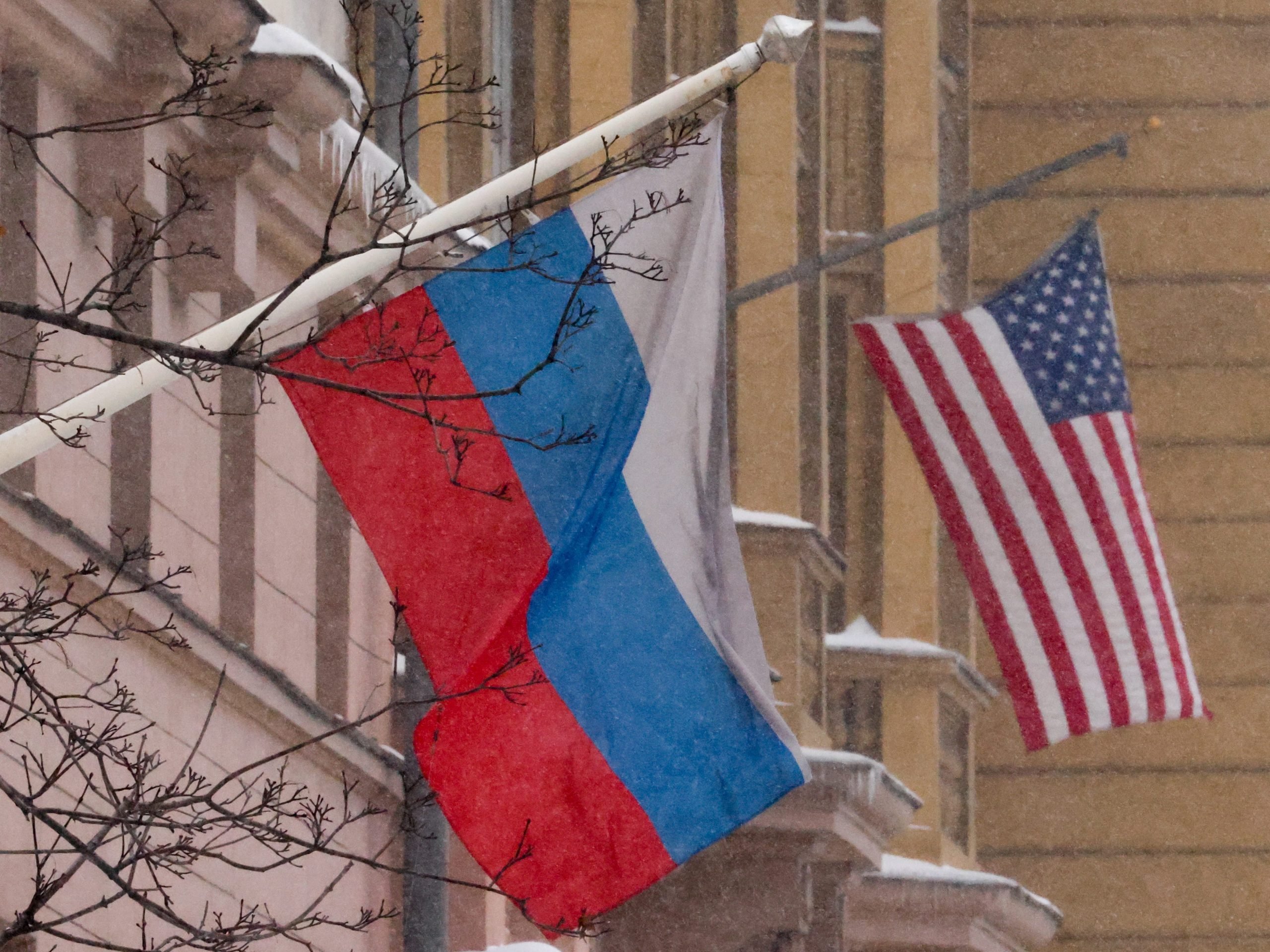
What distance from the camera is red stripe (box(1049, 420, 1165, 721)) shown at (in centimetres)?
1573

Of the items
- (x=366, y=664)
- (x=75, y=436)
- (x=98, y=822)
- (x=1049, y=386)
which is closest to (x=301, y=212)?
(x=366, y=664)

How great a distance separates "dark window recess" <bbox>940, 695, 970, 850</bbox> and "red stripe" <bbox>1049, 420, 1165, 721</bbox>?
6.51m

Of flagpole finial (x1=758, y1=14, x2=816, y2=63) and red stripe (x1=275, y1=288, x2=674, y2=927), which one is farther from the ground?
flagpole finial (x1=758, y1=14, x2=816, y2=63)

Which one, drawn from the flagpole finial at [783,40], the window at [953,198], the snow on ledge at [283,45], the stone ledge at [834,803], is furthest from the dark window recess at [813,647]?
the flagpole finial at [783,40]

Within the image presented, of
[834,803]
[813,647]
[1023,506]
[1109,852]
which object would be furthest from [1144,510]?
[1109,852]

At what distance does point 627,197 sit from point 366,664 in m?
4.36

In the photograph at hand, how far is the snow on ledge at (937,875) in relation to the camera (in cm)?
2138

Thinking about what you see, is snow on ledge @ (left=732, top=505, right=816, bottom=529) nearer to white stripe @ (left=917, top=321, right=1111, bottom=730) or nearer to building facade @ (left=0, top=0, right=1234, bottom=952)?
building facade @ (left=0, top=0, right=1234, bottom=952)

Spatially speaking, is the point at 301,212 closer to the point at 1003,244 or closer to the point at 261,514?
the point at 261,514

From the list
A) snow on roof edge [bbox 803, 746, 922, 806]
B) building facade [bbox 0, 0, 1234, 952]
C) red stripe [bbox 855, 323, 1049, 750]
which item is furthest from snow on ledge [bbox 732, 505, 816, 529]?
red stripe [bbox 855, 323, 1049, 750]

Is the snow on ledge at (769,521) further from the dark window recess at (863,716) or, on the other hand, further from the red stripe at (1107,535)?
the dark window recess at (863,716)

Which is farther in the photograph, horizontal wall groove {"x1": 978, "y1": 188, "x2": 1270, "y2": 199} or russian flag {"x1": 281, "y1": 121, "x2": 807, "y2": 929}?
horizontal wall groove {"x1": 978, "y1": 188, "x2": 1270, "y2": 199}

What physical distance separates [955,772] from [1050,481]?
7688 millimetres

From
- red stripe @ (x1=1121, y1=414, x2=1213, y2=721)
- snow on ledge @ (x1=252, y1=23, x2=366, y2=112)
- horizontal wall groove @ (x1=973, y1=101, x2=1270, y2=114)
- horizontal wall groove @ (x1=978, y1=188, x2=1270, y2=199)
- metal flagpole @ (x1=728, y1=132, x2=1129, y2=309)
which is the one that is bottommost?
red stripe @ (x1=1121, y1=414, x2=1213, y2=721)
